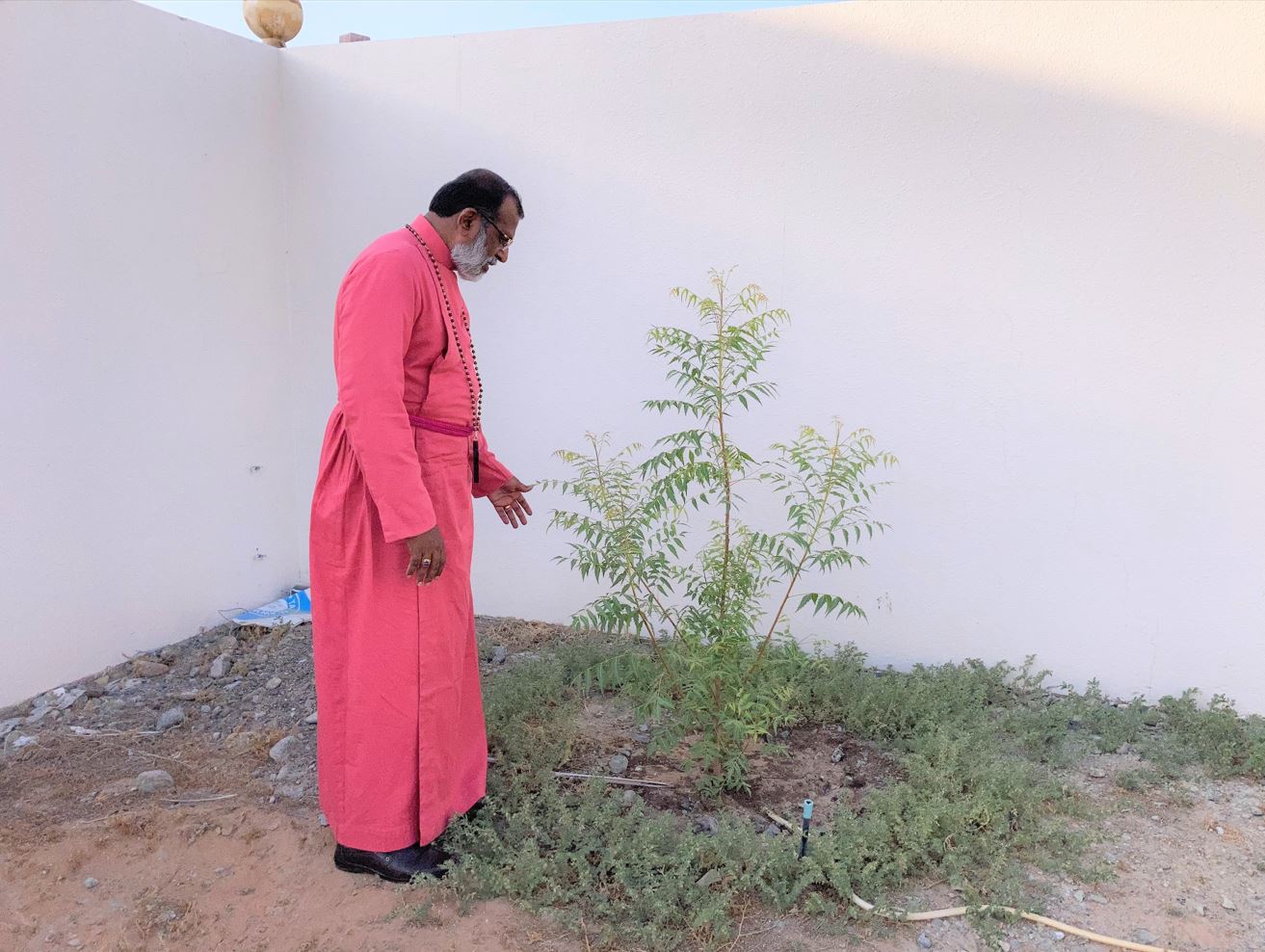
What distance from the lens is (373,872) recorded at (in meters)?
2.47

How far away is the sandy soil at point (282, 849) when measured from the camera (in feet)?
7.46

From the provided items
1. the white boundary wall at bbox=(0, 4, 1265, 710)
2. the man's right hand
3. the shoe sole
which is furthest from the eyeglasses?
the shoe sole

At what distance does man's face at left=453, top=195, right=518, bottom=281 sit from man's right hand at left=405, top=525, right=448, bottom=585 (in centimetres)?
72

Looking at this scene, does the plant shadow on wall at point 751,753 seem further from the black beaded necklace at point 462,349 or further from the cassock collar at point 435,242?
the cassock collar at point 435,242

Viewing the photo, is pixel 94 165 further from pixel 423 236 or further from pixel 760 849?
pixel 760 849

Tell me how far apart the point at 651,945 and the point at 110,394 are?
9.66ft

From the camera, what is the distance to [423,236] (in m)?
2.41

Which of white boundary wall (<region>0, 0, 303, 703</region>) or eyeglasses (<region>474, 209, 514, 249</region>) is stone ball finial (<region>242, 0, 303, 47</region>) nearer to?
white boundary wall (<region>0, 0, 303, 703</region>)

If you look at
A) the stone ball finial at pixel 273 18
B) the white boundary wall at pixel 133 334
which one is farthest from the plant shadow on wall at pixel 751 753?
the stone ball finial at pixel 273 18

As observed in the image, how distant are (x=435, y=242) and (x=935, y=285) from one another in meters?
2.05

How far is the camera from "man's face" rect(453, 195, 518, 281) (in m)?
2.38

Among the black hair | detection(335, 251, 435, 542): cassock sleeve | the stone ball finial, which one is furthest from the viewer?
the stone ball finial

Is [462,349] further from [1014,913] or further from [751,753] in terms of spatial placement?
[1014,913]

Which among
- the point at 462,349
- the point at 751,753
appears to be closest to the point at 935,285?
the point at 751,753
